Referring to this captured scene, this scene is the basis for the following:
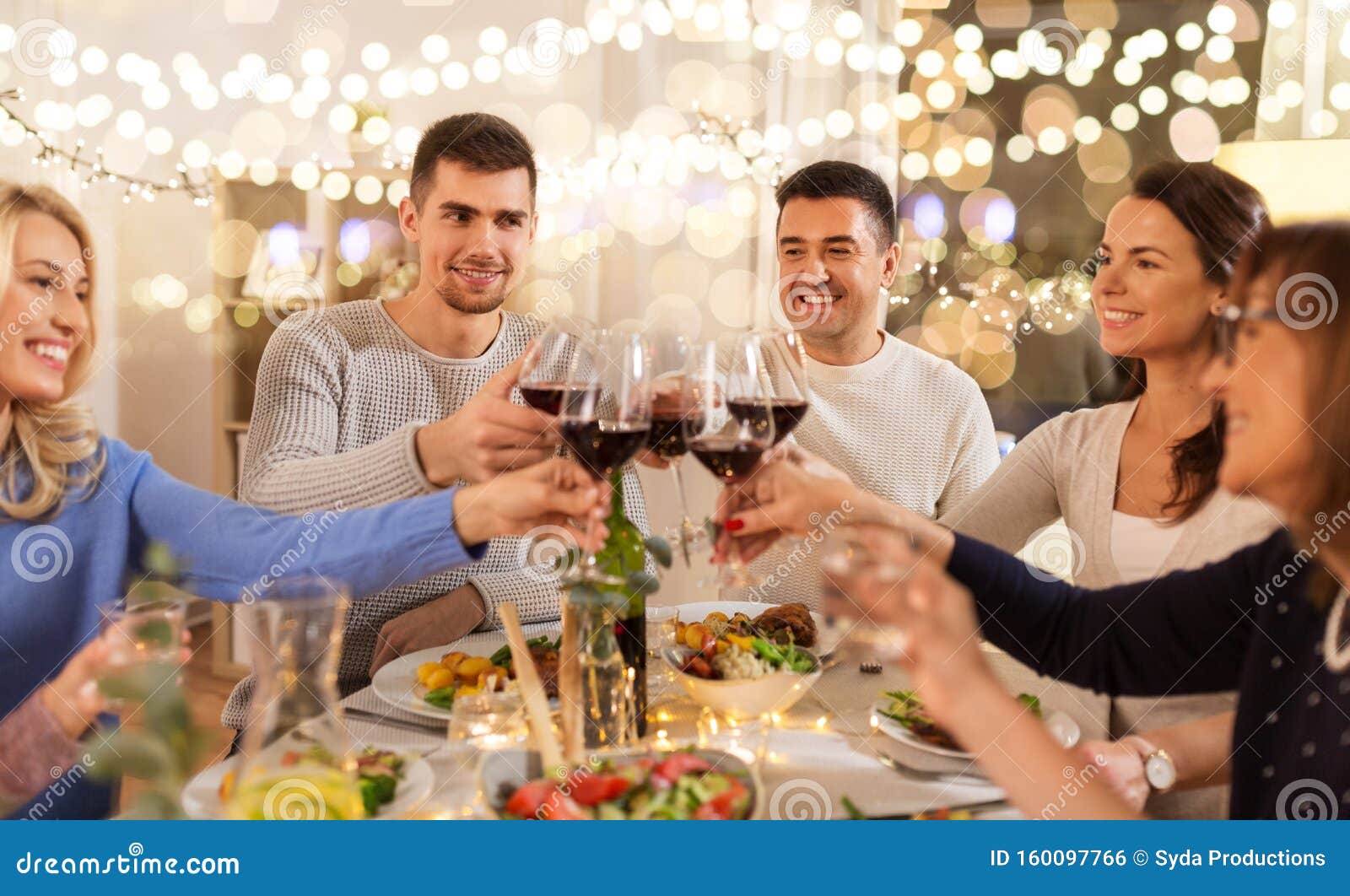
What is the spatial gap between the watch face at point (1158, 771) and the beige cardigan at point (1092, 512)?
23 cm

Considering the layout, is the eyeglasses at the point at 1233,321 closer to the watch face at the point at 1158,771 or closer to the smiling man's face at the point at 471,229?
the watch face at the point at 1158,771

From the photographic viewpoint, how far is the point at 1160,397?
159 centimetres

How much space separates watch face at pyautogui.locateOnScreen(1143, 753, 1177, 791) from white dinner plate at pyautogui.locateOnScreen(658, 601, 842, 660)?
35 cm

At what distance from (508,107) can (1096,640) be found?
190 centimetres

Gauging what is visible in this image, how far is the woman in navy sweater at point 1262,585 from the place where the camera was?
1053 millimetres

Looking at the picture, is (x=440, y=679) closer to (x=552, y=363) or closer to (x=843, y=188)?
(x=552, y=363)

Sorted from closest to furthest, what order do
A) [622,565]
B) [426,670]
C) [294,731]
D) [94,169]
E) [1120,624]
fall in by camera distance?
[294,731], [622,565], [426,670], [1120,624], [94,169]

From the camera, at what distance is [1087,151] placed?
3059mm

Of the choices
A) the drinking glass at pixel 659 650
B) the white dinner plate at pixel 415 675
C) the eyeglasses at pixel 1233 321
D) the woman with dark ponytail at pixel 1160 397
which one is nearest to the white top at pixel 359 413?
the white dinner plate at pixel 415 675

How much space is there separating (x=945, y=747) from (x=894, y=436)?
1.10m

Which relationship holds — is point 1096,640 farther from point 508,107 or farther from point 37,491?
point 508,107

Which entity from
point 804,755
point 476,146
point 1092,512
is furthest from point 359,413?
point 1092,512

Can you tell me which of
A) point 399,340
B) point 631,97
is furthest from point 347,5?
point 399,340
